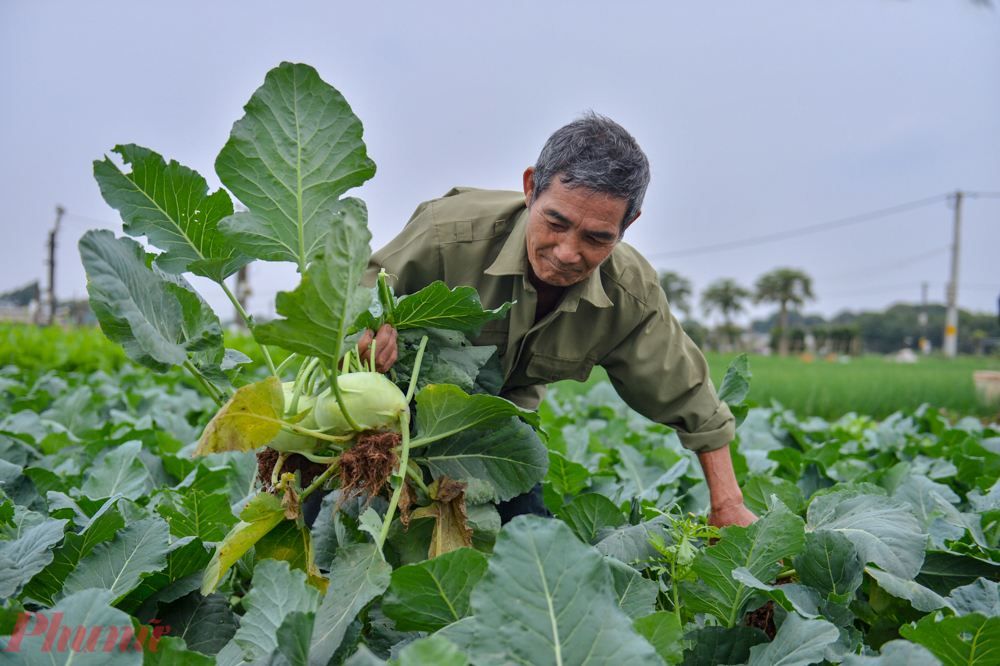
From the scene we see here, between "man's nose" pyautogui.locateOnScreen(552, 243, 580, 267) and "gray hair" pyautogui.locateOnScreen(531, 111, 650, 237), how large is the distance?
0.55ft

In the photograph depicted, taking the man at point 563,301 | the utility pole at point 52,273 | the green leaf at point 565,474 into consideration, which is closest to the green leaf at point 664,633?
the man at point 563,301

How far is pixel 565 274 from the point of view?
73.6 inches

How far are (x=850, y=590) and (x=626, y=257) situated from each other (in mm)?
1225

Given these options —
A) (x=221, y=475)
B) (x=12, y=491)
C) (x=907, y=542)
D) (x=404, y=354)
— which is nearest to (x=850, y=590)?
(x=907, y=542)

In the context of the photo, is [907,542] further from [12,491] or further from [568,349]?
[12,491]

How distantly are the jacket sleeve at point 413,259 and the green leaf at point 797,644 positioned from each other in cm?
139

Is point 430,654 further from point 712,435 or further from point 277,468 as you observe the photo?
point 712,435

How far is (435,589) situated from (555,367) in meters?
1.31

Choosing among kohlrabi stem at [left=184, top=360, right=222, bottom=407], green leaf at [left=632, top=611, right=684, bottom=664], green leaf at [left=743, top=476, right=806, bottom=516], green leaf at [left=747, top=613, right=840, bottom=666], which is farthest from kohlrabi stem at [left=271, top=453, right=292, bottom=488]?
green leaf at [left=743, top=476, right=806, bottom=516]

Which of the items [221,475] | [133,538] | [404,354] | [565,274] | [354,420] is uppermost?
[565,274]

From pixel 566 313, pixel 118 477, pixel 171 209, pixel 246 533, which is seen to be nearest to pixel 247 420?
pixel 246 533

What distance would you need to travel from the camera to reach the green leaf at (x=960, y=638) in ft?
3.22

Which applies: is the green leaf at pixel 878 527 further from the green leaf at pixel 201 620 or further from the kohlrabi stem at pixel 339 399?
the green leaf at pixel 201 620

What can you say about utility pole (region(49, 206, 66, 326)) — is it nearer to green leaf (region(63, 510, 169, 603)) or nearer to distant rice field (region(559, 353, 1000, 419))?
distant rice field (region(559, 353, 1000, 419))
